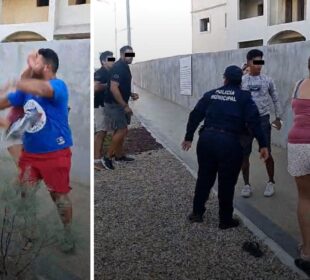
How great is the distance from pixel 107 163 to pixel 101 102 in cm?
19

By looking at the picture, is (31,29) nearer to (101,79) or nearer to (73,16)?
(73,16)

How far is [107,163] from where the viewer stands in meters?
1.30

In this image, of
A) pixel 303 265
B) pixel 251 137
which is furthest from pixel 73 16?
pixel 303 265

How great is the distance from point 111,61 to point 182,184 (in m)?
0.45

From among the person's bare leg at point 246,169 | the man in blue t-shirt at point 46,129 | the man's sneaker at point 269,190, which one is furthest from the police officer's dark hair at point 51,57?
the man's sneaker at point 269,190

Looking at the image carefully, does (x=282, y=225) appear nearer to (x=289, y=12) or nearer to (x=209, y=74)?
(x=209, y=74)

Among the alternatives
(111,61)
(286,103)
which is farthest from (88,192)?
(286,103)

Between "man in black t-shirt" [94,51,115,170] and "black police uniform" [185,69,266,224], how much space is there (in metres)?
0.27

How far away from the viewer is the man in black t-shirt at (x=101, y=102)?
1.23m

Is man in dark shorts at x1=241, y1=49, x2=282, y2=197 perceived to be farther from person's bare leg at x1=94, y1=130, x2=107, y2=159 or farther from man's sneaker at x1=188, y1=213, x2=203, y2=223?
person's bare leg at x1=94, y1=130, x2=107, y2=159

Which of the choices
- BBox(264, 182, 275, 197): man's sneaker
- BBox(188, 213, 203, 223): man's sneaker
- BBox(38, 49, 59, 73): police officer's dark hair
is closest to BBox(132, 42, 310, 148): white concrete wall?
BBox(264, 182, 275, 197): man's sneaker

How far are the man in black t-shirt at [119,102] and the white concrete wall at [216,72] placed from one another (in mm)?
35

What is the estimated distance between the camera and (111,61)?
1229mm

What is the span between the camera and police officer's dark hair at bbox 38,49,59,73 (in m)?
1.24
